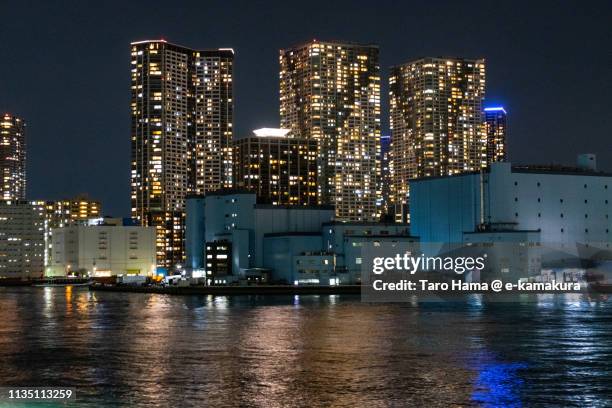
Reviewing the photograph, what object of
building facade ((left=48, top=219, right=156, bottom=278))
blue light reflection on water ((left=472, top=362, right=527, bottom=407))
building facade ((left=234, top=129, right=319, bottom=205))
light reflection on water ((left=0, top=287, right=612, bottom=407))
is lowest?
blue light reflection on water ((left=472, top=362, right=527, bottom=407))

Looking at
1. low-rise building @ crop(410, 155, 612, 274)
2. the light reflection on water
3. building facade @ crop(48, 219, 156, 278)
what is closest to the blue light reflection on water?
the light reflection on water

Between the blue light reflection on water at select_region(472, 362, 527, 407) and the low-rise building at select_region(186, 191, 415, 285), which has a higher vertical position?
the low-rise building at select_region(186, 191, 415, 285)

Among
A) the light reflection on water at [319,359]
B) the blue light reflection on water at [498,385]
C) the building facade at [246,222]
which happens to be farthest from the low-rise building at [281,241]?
the blue light reflection on water at [498,385]

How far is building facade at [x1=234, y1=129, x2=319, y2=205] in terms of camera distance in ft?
575

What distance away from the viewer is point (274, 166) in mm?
176625

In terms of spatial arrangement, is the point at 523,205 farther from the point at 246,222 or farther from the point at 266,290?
the point at 246,222

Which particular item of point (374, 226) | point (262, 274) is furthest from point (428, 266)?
point (262, 274)

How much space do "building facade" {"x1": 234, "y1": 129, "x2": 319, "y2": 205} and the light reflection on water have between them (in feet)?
372

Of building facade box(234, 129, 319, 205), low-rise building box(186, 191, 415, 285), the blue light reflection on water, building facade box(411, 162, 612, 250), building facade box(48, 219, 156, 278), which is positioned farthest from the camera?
building facade box(234, 129, 319, 205)

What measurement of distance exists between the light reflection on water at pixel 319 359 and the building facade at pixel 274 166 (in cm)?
11341

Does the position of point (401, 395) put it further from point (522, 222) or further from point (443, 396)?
point (522, 222)

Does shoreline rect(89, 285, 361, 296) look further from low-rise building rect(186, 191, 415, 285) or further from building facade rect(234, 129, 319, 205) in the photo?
building facade rect(234, 129, 319, 205)

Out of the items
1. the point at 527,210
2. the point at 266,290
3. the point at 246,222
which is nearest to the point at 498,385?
the point at 266,290

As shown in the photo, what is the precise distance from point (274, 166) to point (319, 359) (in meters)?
141
